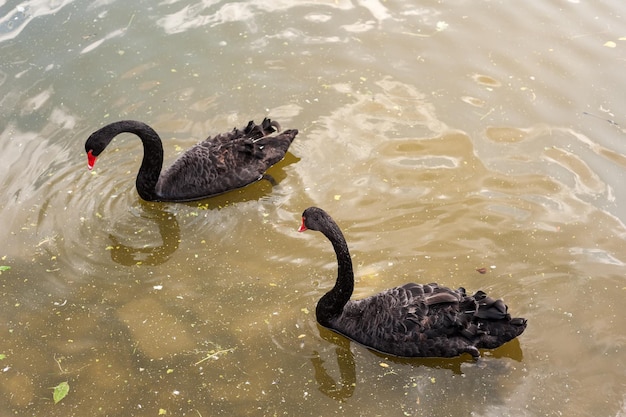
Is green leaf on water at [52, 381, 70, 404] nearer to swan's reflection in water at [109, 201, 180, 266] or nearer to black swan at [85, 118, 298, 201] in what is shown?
swan's reflection in water at [109, 201, 180, 266]

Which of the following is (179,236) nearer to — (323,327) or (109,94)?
(323,327)

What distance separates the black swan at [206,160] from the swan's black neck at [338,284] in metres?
1.74

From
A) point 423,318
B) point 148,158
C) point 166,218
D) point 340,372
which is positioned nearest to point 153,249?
point 166,218

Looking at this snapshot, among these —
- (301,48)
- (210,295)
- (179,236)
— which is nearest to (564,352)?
(210,295)

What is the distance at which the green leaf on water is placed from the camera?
16.6ft

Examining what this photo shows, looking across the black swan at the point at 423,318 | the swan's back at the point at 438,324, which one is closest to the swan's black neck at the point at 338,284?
the black swan at the point at 423,318

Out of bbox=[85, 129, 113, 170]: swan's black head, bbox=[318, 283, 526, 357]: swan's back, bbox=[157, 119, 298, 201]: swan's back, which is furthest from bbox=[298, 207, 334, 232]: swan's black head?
bbox=[85, 129, 113, 170]: swan's black head

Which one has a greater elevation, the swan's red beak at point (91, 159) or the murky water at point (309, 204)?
the swan's red beak at point (91, 159)

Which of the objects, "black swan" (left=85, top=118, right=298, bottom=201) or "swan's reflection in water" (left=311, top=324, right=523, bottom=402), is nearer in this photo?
"swan's reflection in water" (left=311, top=324, right=523, bottom=402)

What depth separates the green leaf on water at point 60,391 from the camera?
199 inches

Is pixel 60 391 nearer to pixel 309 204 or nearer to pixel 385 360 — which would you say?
pixel 385 360

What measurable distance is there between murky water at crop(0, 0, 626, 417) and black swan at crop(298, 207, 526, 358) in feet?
0.51

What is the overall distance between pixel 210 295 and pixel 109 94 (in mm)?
2878

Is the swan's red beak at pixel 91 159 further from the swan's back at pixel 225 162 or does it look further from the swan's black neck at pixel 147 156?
the swan's back at pixel 225 162
